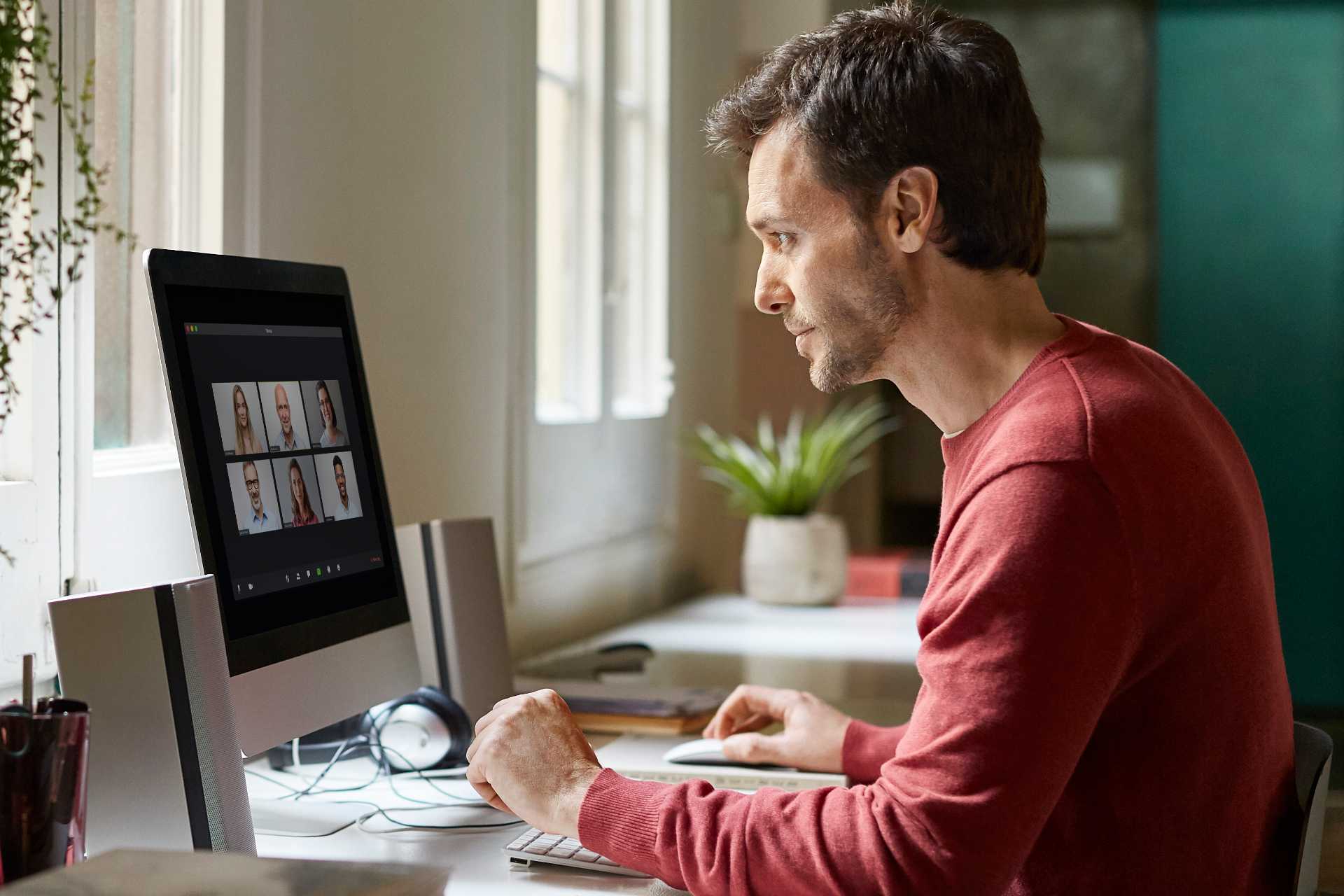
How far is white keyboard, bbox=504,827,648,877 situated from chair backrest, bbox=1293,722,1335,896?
56cm

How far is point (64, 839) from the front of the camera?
104cm

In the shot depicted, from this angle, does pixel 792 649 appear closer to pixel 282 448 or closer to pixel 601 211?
pixel 601 211

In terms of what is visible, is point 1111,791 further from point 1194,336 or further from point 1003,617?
point 1194,336

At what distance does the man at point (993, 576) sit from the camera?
106cm

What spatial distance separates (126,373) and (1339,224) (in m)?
3.48

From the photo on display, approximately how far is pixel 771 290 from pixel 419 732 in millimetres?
684

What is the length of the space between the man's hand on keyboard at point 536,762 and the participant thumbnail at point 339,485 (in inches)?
14.8

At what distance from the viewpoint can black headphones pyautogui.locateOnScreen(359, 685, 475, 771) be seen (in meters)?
1.68

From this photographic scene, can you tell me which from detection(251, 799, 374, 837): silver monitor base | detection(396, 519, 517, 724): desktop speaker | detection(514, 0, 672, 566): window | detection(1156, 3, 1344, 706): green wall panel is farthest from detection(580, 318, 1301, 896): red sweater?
detection(1156, 3, 1344, 706): green wall panel

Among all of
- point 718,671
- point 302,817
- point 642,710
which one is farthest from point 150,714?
point 718,671

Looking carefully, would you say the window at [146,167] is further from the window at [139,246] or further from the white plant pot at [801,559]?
the white plant pot at [801,559]

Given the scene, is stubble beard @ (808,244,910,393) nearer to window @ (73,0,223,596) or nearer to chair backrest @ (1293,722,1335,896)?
chair backrest @ (1293,722,1335,896)

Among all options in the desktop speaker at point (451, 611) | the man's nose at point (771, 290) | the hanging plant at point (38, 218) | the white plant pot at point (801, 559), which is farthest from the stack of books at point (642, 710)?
the white plant pot at point (801, 559)

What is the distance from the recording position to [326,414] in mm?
1627
